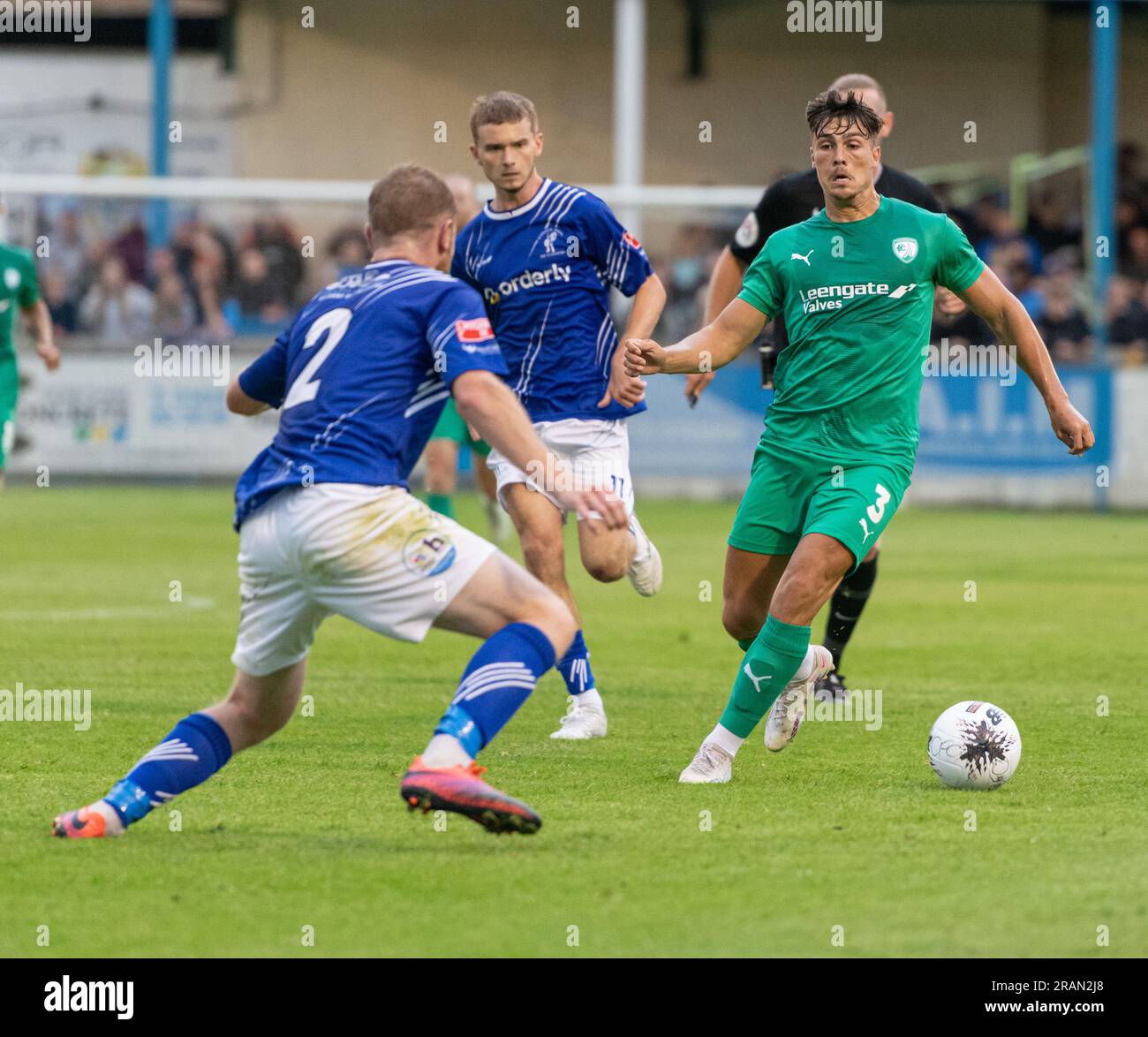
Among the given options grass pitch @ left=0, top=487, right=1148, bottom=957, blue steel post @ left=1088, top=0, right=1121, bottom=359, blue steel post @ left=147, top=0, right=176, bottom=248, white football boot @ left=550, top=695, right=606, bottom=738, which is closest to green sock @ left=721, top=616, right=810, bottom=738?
grass pitch @ left=0, top=487, right=1148, bottom=957

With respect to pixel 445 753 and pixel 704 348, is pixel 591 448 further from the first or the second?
pixel 445 753

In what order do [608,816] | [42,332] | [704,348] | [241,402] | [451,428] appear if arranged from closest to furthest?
[241,402]
[608,816]
[704,348]
[451,428]
[42,332]

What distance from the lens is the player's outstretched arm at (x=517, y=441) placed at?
4945 millimetres

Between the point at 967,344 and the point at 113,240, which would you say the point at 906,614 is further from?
the point at 113,240

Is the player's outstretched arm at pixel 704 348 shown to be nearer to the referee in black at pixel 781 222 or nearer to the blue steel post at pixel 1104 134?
the referee in black at pixel 781 222

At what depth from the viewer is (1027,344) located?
6.59 m

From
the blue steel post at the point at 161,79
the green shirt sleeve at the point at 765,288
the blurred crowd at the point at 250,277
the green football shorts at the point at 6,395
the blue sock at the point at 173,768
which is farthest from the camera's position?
the blue steel post at the point at 161,79

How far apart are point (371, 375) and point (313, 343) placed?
203 millimetres

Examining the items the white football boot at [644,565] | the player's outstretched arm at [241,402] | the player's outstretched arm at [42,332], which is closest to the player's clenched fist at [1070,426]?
the white football boot at [644,565]

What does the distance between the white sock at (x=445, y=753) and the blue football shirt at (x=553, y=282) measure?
2.99 m

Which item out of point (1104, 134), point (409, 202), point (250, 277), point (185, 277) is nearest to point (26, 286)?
point (409, 202)

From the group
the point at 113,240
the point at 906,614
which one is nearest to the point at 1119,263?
the point at 113,240

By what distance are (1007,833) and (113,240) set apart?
62.2ft

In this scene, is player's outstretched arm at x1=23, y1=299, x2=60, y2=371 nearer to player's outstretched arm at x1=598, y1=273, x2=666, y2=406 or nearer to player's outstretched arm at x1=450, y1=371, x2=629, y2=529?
player's outstretched arm at x1=598, y1=273, x2=666, y2=406
